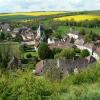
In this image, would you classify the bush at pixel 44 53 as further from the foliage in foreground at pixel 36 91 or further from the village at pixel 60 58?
the foliage in foreground at pixel 36 91

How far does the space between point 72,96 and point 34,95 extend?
1044 millimetres

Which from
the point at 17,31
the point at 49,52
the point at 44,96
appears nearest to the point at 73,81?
the point at 44,96

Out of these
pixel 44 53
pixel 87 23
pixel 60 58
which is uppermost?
pixel 60 58

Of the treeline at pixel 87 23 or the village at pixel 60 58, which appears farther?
the treeline at pixel 87 23

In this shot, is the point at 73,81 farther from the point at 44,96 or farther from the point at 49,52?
the point at 49,52

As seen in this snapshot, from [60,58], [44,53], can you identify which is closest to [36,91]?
[60,58]

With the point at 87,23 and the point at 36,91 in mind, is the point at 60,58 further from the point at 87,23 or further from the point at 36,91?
the point at 87,23

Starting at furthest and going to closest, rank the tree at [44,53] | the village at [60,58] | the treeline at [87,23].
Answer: the treeline at [87,23] < the tree at [44,53] < the village at [60,58]

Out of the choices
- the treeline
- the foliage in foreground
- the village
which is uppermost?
the foliage in foreground

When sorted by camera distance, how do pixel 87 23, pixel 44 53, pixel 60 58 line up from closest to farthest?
pixel 60 58 < pixel 44 53 < pixel 87 23

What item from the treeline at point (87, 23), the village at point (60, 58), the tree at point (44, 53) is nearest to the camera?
the village at point (60, 58)

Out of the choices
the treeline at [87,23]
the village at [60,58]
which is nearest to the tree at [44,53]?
the village at [60,58]

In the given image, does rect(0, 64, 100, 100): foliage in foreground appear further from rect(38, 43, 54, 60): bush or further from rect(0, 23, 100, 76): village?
rect(38, 43, 54, 60): bush

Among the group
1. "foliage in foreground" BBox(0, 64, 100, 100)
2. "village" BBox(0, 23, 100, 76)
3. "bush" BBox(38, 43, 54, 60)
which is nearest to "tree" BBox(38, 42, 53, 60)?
"bush" BBox(38, 43, 54, 60)
